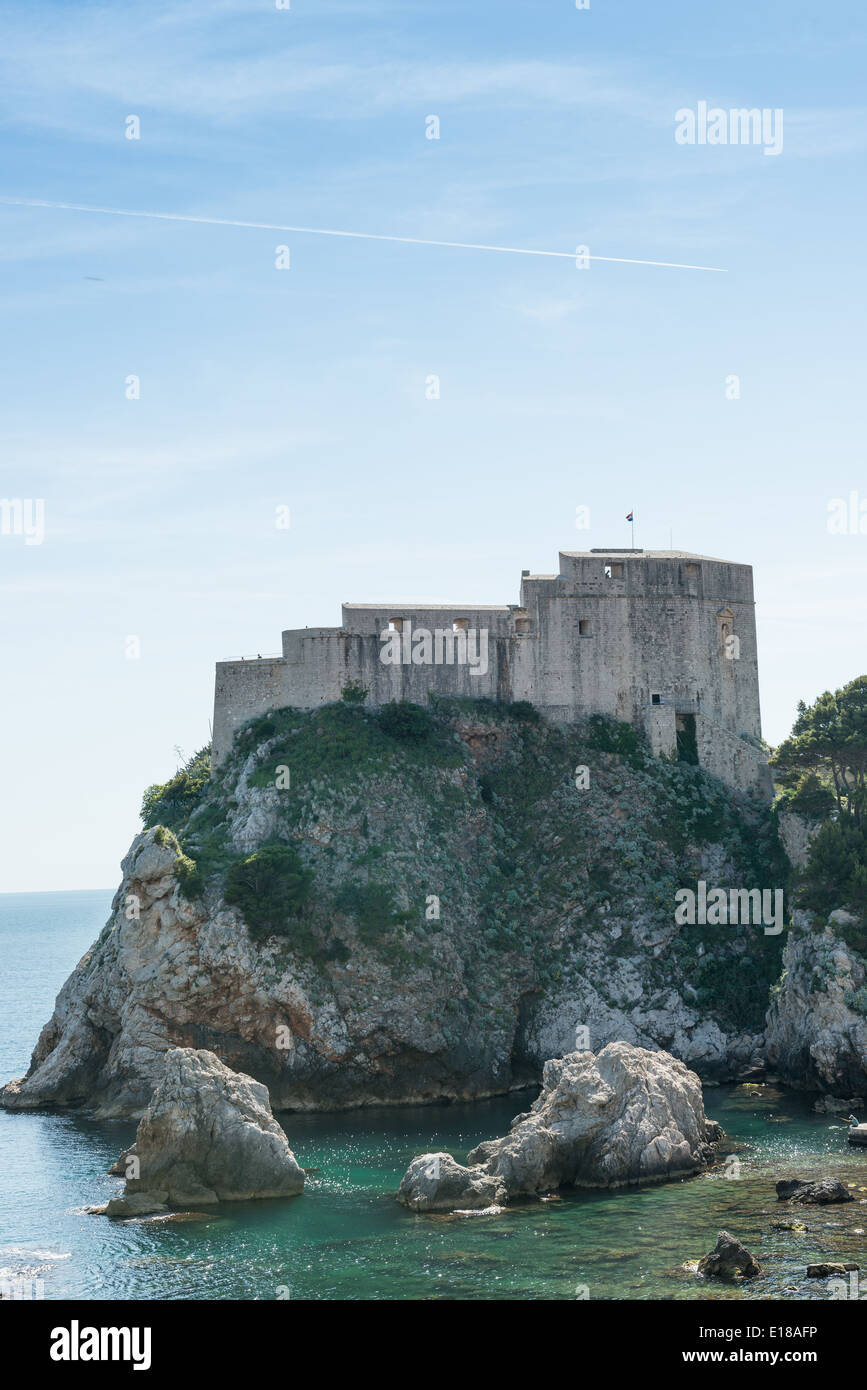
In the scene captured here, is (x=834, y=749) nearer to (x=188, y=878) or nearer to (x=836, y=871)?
(x=836, y=871)

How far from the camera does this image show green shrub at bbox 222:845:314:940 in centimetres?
5622

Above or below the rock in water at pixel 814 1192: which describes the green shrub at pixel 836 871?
above

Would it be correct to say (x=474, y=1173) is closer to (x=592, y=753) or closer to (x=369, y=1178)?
(x=369, y=1178)

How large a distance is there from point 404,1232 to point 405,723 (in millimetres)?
26927

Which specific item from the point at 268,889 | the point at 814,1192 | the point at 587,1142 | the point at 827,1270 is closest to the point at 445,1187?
the point at 587,1142

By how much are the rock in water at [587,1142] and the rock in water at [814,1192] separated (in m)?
A: 4.02

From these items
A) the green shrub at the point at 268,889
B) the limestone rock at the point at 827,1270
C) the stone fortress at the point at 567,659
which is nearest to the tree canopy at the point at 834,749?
the stone fortress at the point at 567,659

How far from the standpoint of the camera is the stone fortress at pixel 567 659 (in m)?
64.0

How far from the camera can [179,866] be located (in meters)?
57.8

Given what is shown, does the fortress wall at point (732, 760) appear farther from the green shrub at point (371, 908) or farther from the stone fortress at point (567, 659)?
the green shrub at point (371, 908)

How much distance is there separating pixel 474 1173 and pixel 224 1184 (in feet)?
23.2

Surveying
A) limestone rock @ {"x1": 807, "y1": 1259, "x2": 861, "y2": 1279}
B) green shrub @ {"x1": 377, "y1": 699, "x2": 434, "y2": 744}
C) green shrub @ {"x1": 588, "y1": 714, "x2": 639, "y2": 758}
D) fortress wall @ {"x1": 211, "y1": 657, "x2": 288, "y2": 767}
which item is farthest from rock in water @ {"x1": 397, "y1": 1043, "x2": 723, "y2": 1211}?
fortress wall @ {"x1": 211, "y1": 657, "x2": 288, "y2": 767}

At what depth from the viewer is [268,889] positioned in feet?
186
